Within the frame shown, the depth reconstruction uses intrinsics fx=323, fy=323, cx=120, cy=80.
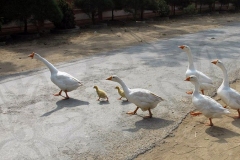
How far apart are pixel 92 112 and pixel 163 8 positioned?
1779 cm

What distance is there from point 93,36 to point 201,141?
1127 centimetres

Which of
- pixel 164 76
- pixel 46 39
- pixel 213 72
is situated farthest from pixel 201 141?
pixel 46 39

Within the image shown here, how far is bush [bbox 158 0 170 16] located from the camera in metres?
22.4

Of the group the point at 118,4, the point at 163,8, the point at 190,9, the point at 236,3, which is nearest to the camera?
the point at 118,4

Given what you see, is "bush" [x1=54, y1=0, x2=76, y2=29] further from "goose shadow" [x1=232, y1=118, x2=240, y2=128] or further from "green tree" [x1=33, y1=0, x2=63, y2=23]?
"goose shadow" [x1=232, y1=118, x2=240, y2=128]

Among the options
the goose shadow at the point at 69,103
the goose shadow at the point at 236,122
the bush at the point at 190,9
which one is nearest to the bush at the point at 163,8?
the bush at the point at 190,9

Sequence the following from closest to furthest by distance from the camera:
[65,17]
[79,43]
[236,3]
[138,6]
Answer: [79,43]
[65,17]
[138,6]
[236,3]

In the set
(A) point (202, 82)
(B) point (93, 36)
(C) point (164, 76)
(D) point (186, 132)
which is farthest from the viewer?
(B) point (93, 36)

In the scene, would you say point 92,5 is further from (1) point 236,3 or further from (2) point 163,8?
(1) point 236,3

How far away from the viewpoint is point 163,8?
22.5 m

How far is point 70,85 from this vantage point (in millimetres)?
6426

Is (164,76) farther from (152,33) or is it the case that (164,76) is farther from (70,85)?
(152,33)

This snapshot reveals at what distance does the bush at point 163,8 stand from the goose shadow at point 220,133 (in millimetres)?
18051

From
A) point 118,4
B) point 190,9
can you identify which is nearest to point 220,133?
point 118,4
